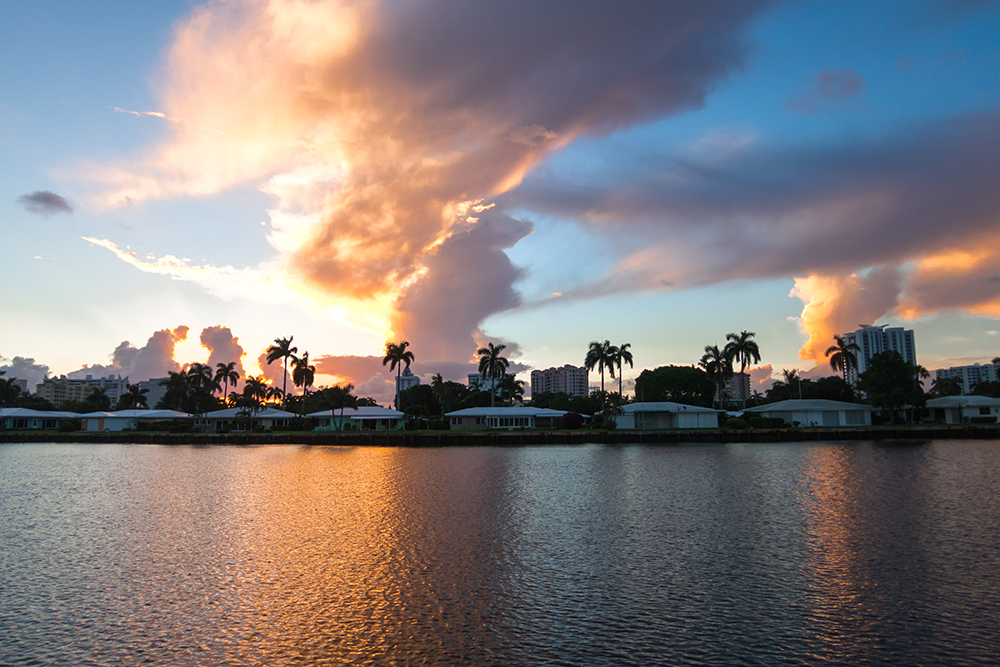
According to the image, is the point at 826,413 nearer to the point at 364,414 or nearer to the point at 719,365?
the point at 719,365

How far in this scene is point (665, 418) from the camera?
294 feet

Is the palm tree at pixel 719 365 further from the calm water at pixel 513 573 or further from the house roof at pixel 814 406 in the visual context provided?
the calm water at pixel 513 573

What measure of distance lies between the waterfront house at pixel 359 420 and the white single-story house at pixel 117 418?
104 feet

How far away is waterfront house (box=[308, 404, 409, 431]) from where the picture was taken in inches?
3777

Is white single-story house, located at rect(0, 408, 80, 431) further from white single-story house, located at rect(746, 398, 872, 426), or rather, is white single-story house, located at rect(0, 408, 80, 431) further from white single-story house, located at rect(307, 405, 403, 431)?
white single-story house, located at rect(746, 398, 872, 426)

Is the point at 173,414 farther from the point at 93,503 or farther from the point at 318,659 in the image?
the point at 318,659

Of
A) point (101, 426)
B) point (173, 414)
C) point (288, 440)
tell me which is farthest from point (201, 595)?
point (101, 426)

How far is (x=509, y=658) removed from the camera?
11.6 meters

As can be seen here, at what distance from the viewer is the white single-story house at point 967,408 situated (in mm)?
91562

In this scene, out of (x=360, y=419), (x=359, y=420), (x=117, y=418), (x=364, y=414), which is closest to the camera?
(x=364, y=414)

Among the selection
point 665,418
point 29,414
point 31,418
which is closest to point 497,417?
point 665,418

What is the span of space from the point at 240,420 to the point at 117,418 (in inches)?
1077

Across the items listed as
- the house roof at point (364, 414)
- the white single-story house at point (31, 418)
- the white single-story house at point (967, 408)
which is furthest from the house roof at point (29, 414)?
the white single-story house at point (967, 408)

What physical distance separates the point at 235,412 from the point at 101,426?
1085 inches
